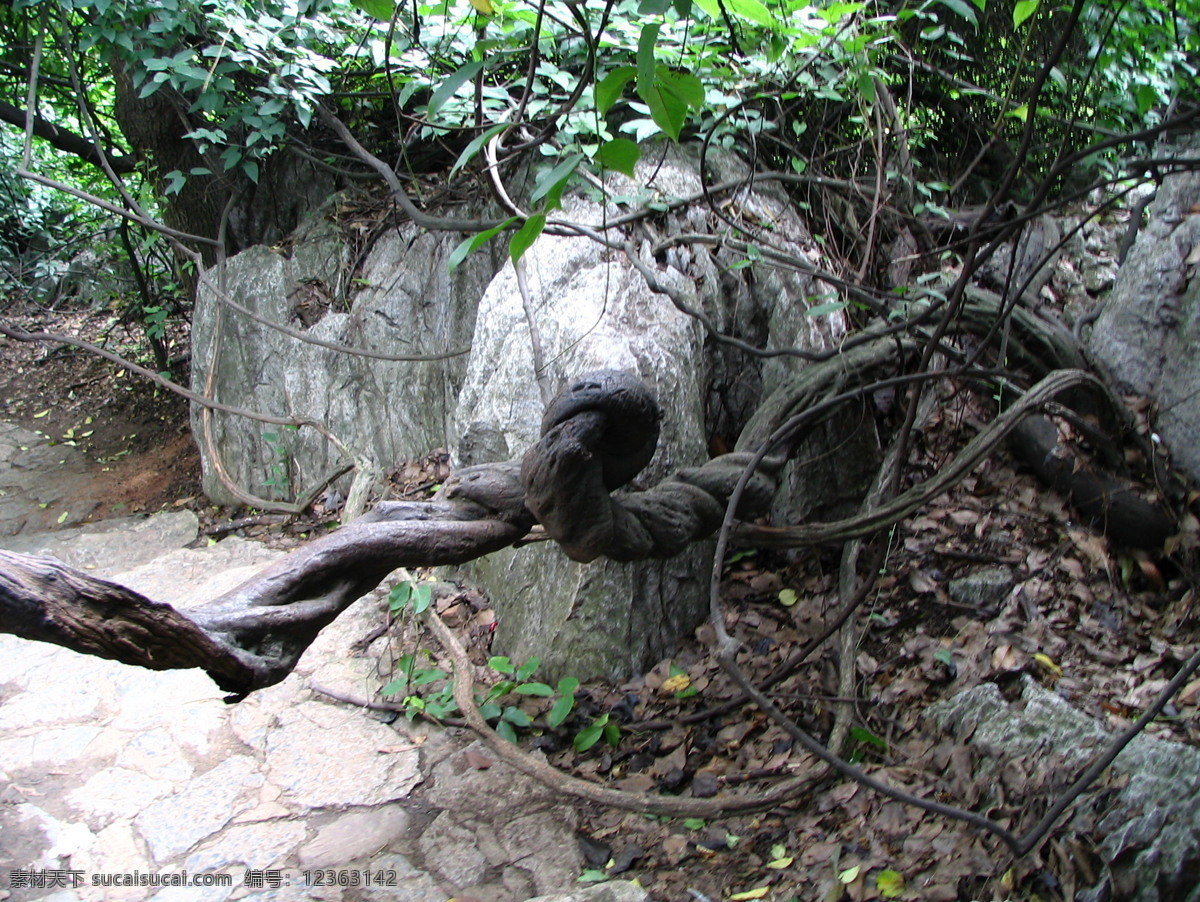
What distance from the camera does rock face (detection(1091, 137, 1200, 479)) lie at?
307 cm

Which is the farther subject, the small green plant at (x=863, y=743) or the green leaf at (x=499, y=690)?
the green leaf at (x=499, y=690)

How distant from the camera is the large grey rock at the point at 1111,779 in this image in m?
1.80

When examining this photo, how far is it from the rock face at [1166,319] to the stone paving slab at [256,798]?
7.98 feet

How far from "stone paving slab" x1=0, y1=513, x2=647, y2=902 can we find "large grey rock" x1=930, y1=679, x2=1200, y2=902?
100 cm

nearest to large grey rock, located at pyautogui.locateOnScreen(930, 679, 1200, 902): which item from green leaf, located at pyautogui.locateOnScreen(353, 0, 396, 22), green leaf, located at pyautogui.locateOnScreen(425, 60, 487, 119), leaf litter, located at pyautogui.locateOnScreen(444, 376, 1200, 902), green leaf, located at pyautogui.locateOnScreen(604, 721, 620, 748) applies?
leaf litter, located at pyautogui.locateOnScreen(444, 376, 1200, 902)

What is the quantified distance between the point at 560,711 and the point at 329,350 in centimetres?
305

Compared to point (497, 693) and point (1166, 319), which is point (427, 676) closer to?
point (497, 693)

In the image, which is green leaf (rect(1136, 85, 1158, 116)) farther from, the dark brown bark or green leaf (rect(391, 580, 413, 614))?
the dark brown bark

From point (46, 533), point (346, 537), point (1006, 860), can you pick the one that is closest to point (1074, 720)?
point (1006, 860)

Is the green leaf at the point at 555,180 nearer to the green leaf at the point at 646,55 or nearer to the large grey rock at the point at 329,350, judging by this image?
the green leaf at the point at 646,55

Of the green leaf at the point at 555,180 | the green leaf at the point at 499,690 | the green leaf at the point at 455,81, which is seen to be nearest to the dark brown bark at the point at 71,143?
the green leaf at the point at 499,690

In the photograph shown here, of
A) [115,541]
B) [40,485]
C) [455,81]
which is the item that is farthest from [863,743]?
[40,485]

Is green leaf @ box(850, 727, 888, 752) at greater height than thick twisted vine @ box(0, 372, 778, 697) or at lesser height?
lesser

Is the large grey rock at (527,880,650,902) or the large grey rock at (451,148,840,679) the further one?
the large grey rock at (451,148,840,679)
